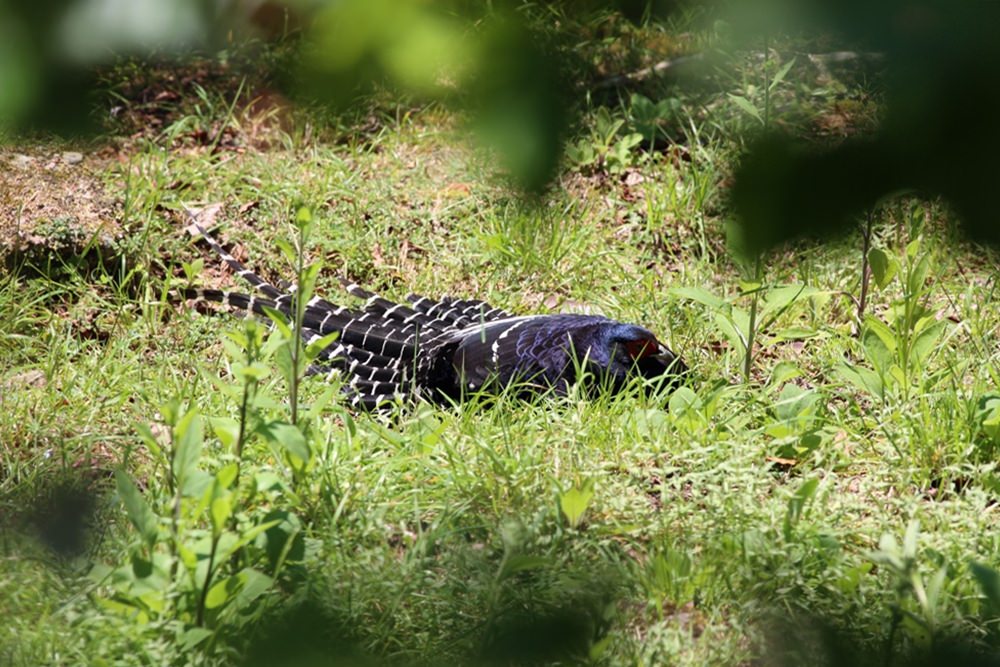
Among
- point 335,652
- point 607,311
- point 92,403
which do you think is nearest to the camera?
point 335,652

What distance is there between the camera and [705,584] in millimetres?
2955

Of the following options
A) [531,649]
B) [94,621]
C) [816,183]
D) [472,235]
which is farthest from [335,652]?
[472,235]

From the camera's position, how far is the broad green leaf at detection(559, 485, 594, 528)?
10.3ft

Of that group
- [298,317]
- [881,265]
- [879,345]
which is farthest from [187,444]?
[881,265]

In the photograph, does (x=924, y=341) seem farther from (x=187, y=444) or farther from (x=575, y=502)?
(x=187, y=444)

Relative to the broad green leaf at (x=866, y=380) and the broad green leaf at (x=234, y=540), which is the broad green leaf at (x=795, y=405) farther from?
the broad green leaf at (x=234, y=540)

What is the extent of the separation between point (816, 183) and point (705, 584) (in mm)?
2174

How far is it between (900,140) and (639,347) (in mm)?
3559

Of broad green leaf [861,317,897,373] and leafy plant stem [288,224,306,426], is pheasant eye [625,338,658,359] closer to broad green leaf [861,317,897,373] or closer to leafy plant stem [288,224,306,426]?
broad green leaf [861,317,897,373]

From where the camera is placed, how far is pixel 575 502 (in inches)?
Answer: 123

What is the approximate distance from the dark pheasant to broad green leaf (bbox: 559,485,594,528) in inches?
43.1

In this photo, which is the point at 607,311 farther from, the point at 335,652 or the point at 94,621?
the point at 335,652

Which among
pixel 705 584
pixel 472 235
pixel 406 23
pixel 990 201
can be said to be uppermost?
pixel 406 23

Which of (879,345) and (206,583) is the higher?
(879,345)
